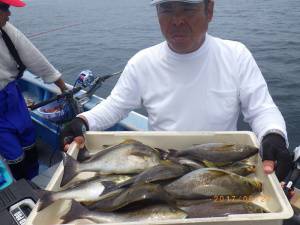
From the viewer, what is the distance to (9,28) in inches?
155

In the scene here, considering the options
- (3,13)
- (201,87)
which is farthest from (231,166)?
(3,13)

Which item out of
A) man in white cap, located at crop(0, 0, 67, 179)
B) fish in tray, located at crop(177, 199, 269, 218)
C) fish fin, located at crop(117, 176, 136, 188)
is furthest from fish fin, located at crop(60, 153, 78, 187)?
man in white cap, located at crop(0, 0, 67, 179)

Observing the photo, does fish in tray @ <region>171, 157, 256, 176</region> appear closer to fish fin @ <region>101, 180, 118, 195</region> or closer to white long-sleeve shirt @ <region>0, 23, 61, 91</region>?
fish fin @ <region>101, 180, 118, 195</region>

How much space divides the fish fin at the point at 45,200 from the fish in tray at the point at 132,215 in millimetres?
113

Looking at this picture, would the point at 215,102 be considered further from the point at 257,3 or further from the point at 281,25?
the point at 257,3

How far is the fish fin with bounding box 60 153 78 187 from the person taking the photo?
1.96 meters

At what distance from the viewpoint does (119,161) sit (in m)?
2.02

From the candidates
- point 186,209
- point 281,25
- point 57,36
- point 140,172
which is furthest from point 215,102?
point 57,36

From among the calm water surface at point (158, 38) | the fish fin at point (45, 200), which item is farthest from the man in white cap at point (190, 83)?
the calm water surface at point (158, 38)

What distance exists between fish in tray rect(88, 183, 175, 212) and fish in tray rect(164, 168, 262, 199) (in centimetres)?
8

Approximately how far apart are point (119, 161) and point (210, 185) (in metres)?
0.55

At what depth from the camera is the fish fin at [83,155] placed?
2.16m

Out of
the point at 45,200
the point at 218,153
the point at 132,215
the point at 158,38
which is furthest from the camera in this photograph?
the point at 158,38

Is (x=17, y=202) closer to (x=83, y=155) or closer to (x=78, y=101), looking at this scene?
(x=83, y=155)
